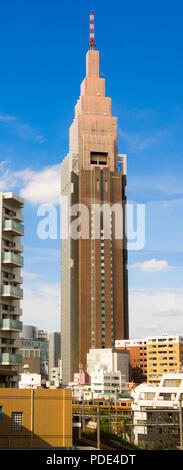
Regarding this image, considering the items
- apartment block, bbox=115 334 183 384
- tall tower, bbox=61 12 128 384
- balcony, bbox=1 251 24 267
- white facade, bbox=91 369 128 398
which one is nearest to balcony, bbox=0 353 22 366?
balcony, bbox=1 251 24 267

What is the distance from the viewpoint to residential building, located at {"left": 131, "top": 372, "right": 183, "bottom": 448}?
67562 mm

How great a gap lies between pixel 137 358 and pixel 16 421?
158625 millimetres

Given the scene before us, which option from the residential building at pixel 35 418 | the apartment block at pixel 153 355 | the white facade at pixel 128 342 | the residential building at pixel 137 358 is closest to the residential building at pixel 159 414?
the residential building at pixel 35 418

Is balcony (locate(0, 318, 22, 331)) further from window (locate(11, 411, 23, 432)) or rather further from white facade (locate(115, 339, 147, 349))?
A: white facade (locate(115, 339, 147, 349))

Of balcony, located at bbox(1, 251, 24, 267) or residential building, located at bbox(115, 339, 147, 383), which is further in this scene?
residential building, located at bbox(115, 339, 147, 383)

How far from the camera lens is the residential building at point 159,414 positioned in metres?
67.6

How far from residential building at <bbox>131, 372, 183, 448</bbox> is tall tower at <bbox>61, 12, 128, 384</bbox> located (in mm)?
95479

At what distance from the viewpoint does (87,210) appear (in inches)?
7510

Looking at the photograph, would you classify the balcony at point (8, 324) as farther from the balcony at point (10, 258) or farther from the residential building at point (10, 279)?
the balcony at point (10, 258)

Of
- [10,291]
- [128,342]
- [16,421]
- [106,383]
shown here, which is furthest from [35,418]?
[128,342]

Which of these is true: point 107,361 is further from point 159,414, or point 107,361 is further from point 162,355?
point 159,414

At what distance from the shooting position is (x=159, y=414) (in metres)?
75.5

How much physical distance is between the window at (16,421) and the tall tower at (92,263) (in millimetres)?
142942
